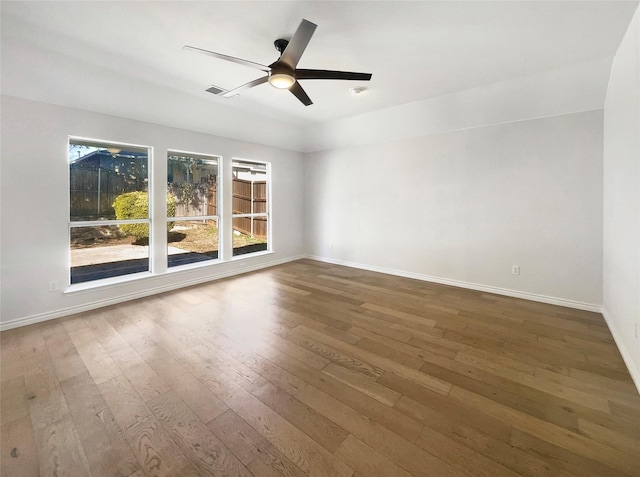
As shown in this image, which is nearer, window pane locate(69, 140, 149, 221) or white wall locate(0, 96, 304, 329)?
white wall locate(0, 96, 304, 329)

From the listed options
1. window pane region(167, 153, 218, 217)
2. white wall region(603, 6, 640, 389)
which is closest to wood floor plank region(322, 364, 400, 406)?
white wall region(603, 6, 640, 389)

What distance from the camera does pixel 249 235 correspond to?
546cm

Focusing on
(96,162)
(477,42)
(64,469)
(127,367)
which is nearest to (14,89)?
(96,162)

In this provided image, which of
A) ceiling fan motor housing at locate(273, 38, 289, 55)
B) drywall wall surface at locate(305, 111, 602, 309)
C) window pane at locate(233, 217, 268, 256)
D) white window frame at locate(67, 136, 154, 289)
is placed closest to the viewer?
ceiling fan motor housing at locate(273, 38, 289, 55)

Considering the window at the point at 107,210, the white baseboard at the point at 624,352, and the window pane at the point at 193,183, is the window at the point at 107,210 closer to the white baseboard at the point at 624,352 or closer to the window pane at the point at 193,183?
the window pane at the point at 193,183

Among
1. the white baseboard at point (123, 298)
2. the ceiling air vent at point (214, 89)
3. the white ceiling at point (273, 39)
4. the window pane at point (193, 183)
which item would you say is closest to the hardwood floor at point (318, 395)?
the white baseboard at point (123, 298)

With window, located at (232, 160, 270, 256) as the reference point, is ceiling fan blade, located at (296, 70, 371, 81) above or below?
above

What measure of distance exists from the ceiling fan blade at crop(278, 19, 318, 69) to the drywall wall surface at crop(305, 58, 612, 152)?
5.06ft

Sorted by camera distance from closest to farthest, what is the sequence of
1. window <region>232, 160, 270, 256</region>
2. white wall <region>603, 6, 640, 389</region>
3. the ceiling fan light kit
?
white wall <region>603, 6, 640, 389</region> → the ceiling fan light kit → window <region>232, 160, 270, 256</region>

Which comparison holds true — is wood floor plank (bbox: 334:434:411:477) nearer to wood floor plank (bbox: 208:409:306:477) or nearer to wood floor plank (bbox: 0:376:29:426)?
wood floor plank (bbox: 208:409:306:477)

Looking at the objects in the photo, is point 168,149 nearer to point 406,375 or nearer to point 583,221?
point 406,375

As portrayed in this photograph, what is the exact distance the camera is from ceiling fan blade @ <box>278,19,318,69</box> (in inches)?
72.5

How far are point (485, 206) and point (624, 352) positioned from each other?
2.22 m

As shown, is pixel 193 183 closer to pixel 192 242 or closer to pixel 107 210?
pixel 192 242
